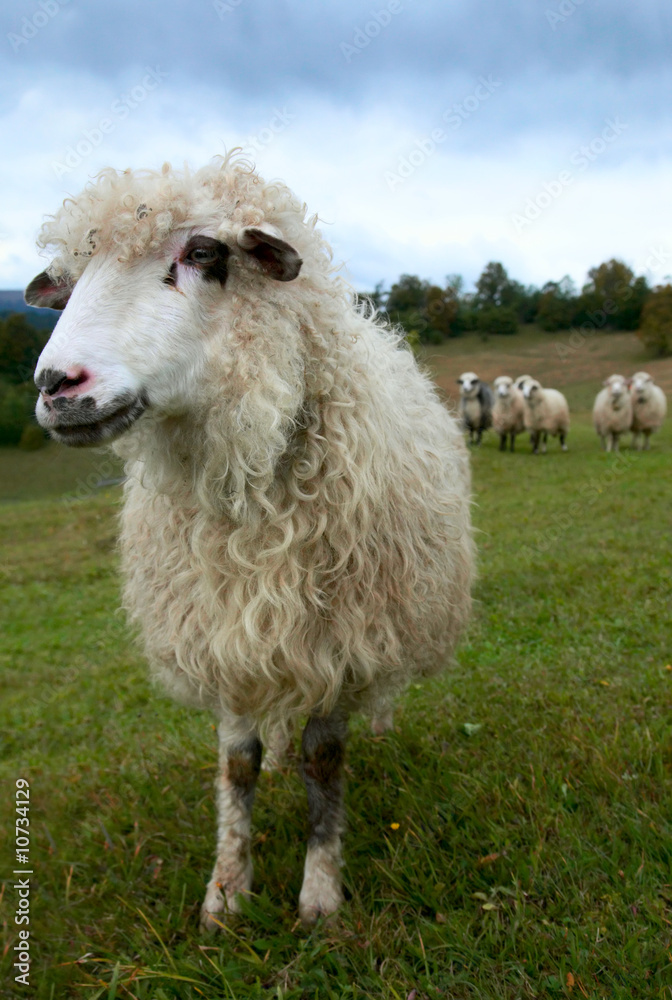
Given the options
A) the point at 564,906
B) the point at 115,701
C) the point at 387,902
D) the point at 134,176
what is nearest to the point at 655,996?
the point at 564,906

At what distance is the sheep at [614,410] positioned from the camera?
51.2 feet

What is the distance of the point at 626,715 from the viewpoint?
3.30 meters

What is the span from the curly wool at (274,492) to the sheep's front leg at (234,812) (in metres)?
0.17

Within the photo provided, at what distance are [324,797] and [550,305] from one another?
147 ft

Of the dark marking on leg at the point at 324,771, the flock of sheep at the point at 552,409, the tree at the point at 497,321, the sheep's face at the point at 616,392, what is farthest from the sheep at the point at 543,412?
the tree at the point at 497,321

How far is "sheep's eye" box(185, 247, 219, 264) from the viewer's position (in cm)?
198

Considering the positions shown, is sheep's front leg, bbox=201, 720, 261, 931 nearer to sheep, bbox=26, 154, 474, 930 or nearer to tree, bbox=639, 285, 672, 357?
sheep, bbox=26, 154, 474, 930

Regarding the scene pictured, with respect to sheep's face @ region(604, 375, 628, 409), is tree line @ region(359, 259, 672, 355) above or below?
above

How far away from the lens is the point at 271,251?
2.01 metres

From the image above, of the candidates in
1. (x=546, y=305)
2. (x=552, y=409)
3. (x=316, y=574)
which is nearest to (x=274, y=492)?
(x=316, y=574)

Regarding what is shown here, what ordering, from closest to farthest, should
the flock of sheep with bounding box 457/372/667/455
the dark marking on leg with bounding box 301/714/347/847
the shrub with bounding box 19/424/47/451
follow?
1. the shrub with bounding box 19/424/47/451
2. the dark marking on leg with bounding box 301/714/347/847
3. the flock of sheep with bounding box 457/372/667/455

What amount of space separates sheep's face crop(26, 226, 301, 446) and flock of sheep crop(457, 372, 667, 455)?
1521 centimetres

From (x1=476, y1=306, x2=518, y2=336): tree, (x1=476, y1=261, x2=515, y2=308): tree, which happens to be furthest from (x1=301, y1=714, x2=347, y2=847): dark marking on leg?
(x1=476, y1=261, x2=515, y2=308): tree

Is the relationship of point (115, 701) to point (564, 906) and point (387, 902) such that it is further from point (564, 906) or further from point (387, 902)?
point (564, 906)
